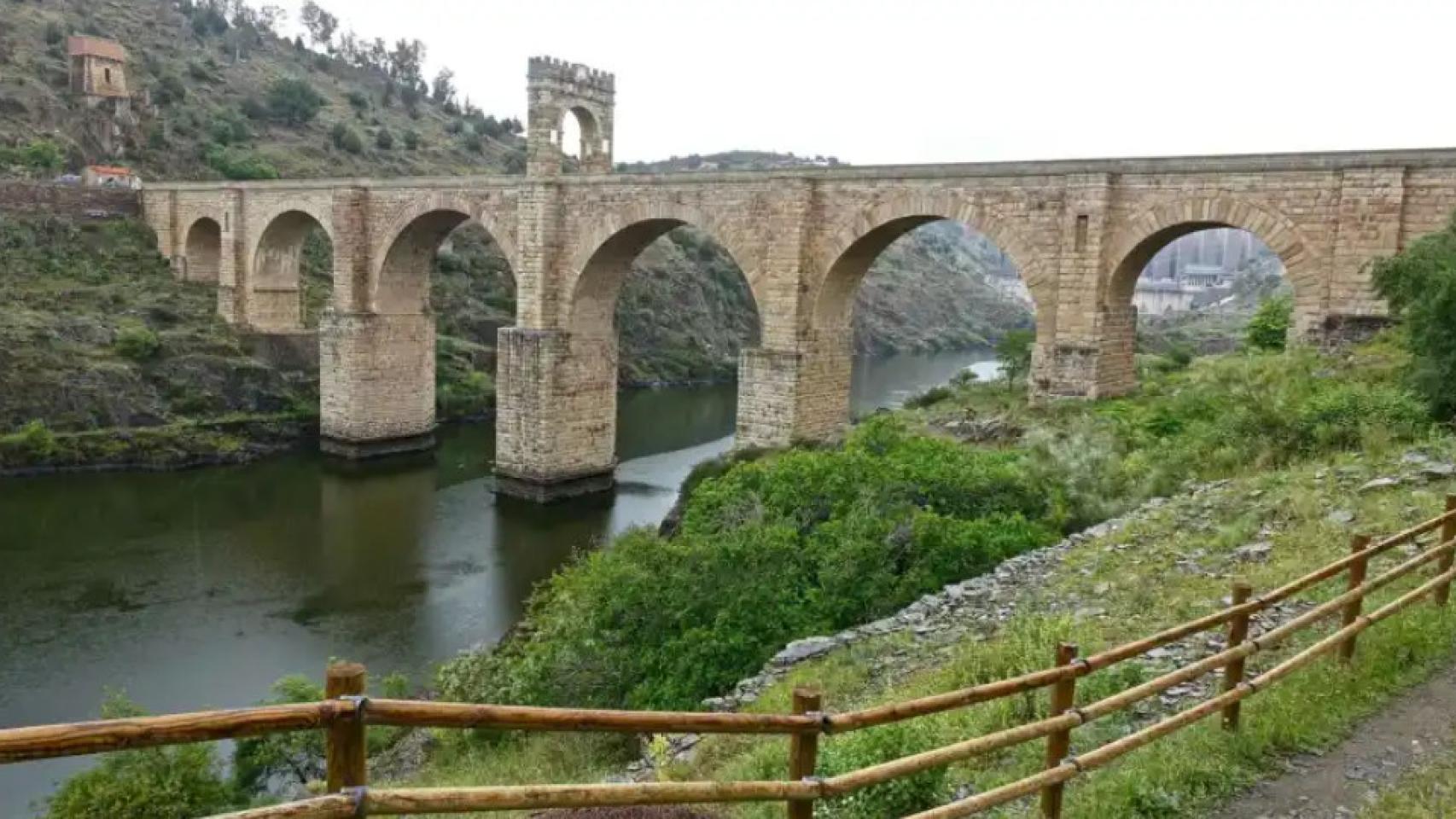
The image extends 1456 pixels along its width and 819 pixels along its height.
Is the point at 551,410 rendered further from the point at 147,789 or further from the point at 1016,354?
the point at 147,789

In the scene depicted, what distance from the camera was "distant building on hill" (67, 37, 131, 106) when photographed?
5016 centimetres

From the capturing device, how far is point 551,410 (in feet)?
81.2

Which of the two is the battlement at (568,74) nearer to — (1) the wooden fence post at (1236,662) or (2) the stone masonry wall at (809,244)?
(2) the stone masonry wall at (809,244)

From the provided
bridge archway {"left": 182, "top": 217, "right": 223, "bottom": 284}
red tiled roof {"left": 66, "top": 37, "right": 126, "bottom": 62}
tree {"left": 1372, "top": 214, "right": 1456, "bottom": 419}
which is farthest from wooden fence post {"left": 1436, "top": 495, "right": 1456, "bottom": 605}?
red tiled roof {"left": 66, "top": 37, "right": 126, "bottom": 62}

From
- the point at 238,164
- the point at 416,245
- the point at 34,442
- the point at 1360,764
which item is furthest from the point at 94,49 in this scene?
the point at 1360,764

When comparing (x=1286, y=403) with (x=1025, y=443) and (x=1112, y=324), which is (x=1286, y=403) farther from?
(x=1112, y=324)

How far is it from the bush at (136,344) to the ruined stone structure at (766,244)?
3.74 m

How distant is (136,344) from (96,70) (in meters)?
27.7

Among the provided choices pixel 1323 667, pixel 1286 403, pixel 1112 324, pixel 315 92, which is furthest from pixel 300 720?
pixel 315 92

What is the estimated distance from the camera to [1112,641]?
7.16 meters

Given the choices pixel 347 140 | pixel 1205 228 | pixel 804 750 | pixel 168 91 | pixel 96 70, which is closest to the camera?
pixel 804 750

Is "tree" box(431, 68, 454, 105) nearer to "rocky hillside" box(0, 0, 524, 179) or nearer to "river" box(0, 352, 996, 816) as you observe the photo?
"rocky hillside" box(0, 0, 524, 179)

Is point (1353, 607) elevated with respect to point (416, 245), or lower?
lower

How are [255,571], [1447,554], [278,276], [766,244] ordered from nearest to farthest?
[1447,554] < [255,571] < [766,244] < [278,276]
